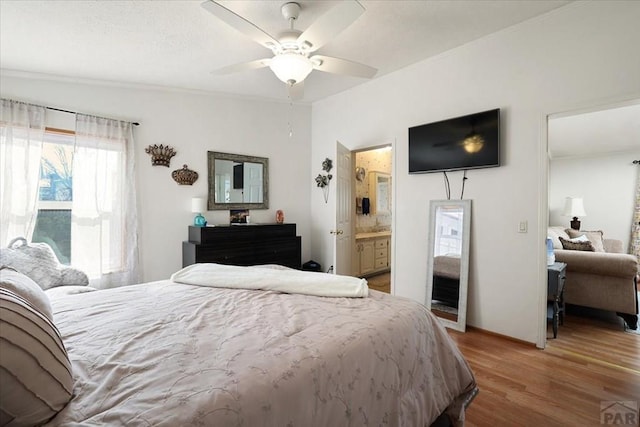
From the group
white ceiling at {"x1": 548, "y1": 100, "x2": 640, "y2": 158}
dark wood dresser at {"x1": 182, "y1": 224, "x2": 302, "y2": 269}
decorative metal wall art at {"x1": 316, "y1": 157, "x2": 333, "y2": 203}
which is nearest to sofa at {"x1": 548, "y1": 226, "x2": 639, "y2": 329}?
white ceiling at {"x1": 548, "y1": 100, "x2": 640, "y2": 158}

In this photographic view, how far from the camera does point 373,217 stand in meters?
6.25

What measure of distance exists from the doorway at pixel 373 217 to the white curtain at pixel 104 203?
10.9 feet

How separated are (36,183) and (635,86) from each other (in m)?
5.26

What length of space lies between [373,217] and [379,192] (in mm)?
543

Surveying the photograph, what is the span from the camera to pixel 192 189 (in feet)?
12.7

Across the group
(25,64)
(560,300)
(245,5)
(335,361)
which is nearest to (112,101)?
(25,64)

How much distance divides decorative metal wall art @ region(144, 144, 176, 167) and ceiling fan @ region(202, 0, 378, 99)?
1749 millimetres

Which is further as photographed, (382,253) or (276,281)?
(382,253)

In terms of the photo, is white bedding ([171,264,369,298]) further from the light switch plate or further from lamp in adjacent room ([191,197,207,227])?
the light switch plate

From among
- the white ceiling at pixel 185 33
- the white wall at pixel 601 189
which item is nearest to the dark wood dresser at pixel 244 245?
the white ceiling at pixel 185 33

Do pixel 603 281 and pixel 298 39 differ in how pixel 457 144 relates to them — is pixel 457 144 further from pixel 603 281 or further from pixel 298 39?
pixel 603 281

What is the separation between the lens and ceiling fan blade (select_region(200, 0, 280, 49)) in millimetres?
1669

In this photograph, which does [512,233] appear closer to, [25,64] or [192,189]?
[192,189]

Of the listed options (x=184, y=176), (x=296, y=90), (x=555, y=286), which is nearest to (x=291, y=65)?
(x=296, y=90)
